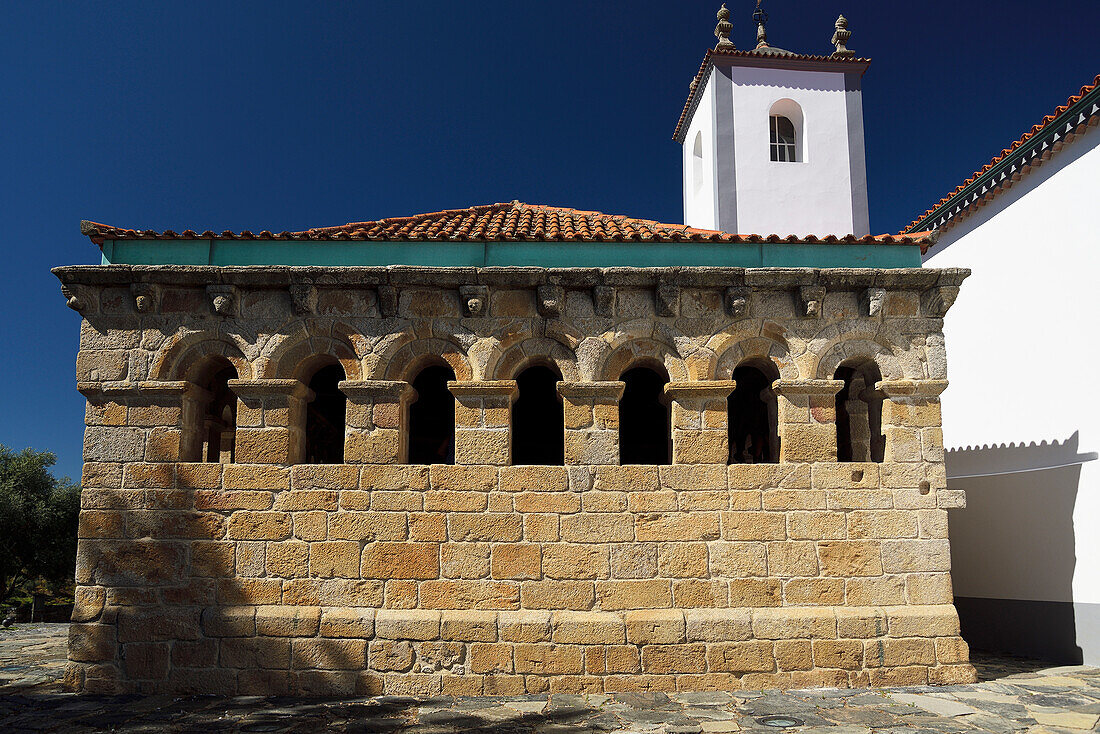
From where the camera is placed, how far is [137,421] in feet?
20.7

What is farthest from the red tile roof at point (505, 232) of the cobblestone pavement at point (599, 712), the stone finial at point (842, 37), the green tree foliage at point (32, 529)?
the green tree foliage at point (32, 529)

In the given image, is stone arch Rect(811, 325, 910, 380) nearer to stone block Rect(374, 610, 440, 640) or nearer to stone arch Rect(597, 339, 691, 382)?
stone arch Rect(597, 339, 691, 382)

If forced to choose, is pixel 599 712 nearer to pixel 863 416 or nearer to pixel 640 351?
pixel 640 351

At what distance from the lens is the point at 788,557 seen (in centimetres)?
608

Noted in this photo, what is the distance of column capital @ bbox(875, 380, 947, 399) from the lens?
6344mm

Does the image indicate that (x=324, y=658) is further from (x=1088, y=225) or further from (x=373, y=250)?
(x=1088, y=225)

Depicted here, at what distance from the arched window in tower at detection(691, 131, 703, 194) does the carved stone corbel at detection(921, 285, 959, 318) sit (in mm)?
7852

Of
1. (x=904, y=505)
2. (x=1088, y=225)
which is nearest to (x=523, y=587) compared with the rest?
(x=904, y=505)

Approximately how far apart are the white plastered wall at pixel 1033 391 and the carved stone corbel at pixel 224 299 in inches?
330

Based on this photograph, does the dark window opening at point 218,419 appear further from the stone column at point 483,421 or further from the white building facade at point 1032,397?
the white building facade at point 1032,397

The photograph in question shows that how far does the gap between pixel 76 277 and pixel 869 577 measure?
24.3 feet

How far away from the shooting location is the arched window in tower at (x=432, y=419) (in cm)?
888

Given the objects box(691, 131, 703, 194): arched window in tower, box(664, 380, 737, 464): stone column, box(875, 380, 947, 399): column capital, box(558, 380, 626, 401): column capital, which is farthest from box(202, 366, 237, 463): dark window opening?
box(691, 131, 703, 194): arched window in tower

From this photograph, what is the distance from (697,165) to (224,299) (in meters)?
10.2
